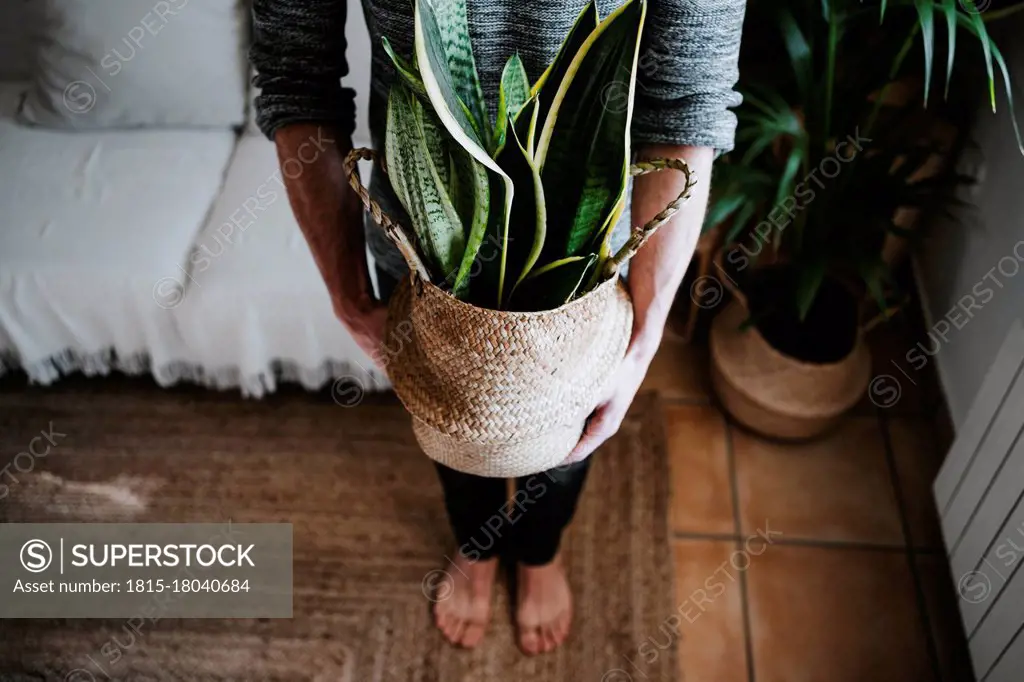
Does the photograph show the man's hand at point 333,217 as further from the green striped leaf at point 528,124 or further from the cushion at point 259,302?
the cushion at point 259,302

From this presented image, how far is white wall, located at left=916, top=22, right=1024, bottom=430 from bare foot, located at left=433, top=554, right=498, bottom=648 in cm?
84

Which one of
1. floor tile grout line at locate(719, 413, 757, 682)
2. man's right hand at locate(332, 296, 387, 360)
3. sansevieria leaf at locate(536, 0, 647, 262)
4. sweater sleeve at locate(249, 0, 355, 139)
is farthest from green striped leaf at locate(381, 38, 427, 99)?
floor tile grout line at locate(719, 413, 757, 682)

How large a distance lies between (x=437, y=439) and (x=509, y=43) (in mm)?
362

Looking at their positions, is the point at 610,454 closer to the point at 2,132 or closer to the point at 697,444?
the point at 697,444

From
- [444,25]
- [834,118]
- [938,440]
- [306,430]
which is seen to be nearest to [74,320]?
[306,430]

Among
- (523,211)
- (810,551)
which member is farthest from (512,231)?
(810,551)

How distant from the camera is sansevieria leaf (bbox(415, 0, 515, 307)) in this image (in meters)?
0.49

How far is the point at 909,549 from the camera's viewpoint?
1.32 m

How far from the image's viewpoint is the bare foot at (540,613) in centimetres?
122

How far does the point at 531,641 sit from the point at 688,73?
0.89m

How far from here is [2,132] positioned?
155 cm

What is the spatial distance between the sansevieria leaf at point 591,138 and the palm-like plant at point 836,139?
0.53 meters

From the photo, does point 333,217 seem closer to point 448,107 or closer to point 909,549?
point 448,107

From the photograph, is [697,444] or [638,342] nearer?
[638,342]
